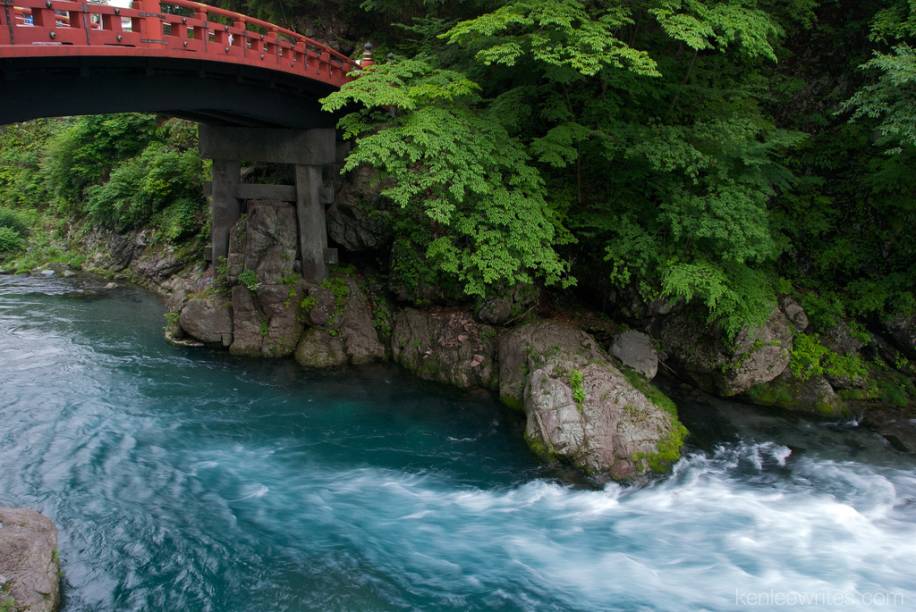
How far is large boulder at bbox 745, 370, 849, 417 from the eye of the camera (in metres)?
13.0

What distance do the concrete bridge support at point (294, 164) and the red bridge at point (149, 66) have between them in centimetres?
60

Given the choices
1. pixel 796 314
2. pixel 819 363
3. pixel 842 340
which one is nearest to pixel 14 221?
pixel 796 314

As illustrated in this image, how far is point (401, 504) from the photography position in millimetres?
10250

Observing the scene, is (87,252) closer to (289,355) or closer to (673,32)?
(289,355)

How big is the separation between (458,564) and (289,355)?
8.10 meters

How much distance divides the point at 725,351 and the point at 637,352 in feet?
6.18

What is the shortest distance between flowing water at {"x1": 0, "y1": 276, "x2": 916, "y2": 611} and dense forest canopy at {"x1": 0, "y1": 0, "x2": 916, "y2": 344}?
9.99 ft

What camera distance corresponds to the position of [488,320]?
46.3 feet

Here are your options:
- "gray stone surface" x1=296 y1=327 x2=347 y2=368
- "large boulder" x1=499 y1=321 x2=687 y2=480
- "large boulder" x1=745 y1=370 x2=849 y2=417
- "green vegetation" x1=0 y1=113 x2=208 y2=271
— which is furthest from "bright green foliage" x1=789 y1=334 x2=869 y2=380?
"green vegetation" x1=0 y1=113 x2=208 y2=271

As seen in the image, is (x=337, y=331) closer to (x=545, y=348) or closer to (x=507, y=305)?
(x=507, y=305)

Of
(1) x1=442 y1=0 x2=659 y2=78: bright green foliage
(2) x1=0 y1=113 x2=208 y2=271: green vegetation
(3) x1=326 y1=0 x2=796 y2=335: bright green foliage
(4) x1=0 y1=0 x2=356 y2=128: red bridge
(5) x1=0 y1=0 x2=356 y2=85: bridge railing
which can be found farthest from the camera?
(2) x1=0 y1=113 x2=208 y2=271: green vegetation

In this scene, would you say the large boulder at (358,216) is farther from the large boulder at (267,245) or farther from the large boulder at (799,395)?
the large boulder at (799,395)

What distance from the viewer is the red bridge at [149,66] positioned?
29.1 feet

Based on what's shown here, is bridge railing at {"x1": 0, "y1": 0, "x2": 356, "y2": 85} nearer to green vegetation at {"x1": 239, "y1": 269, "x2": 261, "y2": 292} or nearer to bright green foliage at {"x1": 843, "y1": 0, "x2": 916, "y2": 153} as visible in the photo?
green vegetation at {"x1": 239, "y1": 269, "x2": 261, "y2": 292}
